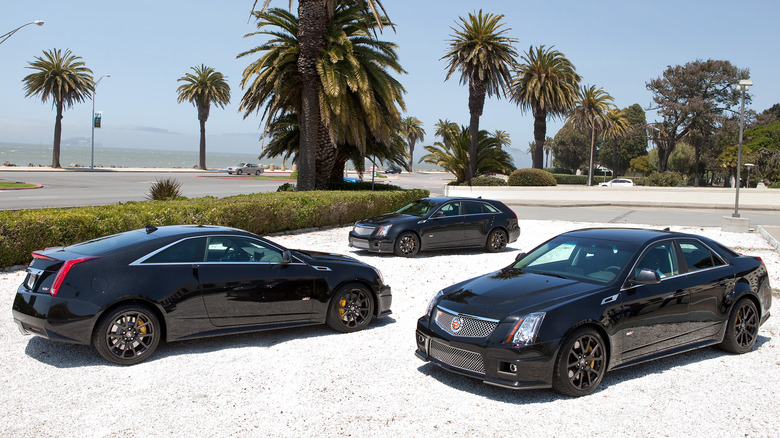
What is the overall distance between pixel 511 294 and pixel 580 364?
87cm

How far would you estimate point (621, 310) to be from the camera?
5781mm

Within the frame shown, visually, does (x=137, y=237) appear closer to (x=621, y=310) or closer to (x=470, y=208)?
(x=621, y=310)

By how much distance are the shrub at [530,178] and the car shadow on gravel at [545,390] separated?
1371 inches

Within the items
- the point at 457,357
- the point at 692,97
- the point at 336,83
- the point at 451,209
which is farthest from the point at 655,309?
the point at 692,97

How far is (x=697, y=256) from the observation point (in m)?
6.77

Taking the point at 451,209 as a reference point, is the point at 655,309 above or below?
below

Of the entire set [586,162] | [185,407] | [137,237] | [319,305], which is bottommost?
[185,407]

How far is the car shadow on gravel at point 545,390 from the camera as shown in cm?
555

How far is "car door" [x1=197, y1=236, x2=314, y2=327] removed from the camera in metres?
6.69

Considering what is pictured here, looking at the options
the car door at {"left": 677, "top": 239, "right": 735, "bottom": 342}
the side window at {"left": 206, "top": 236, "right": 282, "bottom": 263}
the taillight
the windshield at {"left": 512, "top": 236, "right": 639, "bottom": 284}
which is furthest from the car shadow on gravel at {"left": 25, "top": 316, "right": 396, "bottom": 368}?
the car door at {"left": 677, "top": 239, "right": 735, "bottom": 342}

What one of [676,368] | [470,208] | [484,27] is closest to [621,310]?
[676,368]

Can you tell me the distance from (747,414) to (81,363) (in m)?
6.30

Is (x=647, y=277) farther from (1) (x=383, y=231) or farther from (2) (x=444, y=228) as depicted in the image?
(2) (x=444, y=228)

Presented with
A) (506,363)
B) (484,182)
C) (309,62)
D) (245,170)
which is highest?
(309,62)
